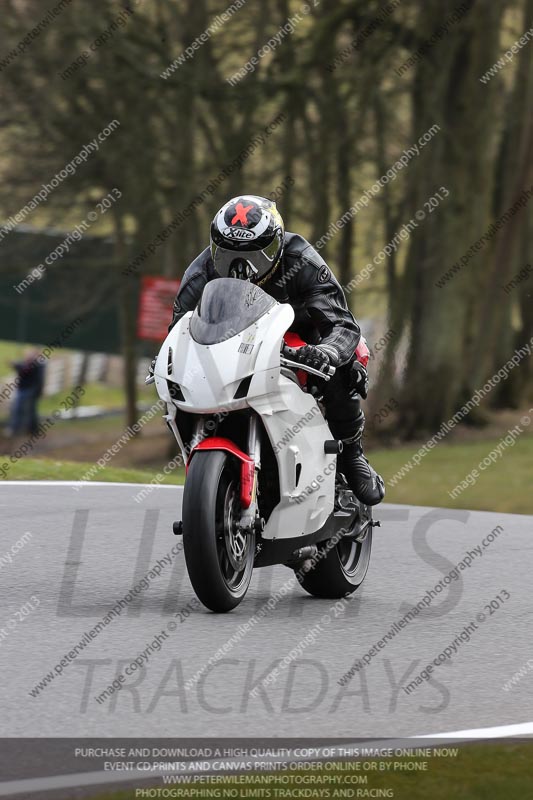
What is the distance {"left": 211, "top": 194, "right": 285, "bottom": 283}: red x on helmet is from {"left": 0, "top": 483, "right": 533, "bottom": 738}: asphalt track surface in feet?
4.96

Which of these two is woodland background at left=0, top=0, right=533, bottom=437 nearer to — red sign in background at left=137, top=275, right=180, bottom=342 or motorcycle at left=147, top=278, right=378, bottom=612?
red sign in background at left=137, top=275, right=180, bottom=342

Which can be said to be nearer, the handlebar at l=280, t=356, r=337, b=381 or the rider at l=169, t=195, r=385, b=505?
the handlebar at l=280, t=356, r=337, b=381

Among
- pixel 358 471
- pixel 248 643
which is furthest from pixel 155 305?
pixel 248 643

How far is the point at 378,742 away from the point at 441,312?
19.9 metres

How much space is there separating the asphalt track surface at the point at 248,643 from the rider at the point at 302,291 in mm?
857

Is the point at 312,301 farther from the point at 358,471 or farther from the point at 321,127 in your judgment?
the point at 321,127

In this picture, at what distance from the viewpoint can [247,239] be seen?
6.66 m

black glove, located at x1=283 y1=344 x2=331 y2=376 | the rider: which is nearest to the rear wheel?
the rider

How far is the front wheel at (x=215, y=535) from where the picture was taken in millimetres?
6117

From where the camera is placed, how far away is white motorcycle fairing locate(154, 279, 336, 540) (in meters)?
6.41

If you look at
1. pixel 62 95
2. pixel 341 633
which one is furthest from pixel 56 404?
pixel 341 633

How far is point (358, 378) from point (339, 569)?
925mm

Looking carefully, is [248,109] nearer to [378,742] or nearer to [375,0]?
[375,0]

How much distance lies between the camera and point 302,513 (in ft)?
22.3
